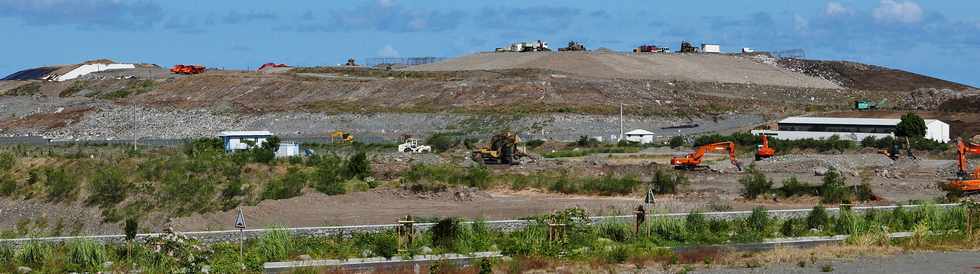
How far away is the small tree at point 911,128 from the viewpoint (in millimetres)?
63656

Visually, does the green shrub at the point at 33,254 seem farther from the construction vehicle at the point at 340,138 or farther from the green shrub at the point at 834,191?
the construction vehicle at the point at 340,138

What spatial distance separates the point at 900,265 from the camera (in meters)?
27.3

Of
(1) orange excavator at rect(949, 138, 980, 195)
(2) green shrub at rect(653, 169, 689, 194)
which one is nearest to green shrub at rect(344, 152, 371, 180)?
(2) green shrub at rect(653, 169, 689, 194)

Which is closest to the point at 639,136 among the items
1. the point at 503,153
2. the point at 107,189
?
Answer: the point at 503,153

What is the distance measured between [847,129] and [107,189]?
3669 centimetres

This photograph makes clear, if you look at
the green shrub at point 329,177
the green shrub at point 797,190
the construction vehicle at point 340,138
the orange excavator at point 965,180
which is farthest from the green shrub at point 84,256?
the construction vehicle at point 340,138

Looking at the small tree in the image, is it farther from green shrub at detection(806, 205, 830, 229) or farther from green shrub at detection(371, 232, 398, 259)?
green shrub at detection(371, 232, 398, 259)

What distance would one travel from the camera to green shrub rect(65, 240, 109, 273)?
26.3 meters

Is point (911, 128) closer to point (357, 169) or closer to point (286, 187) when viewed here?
point (357, 169)

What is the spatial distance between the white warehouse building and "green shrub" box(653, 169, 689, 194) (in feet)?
66.0

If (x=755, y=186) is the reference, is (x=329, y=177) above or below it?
above

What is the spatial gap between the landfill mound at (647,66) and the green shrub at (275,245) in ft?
251

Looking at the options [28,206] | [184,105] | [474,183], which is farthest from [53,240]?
[184,105]

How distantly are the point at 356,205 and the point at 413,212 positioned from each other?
8.49ft
